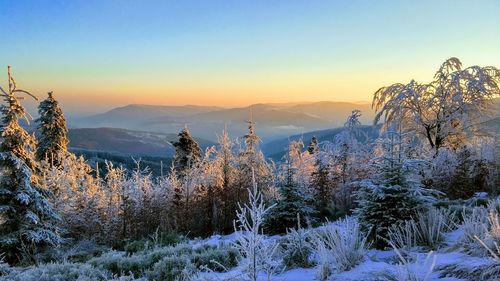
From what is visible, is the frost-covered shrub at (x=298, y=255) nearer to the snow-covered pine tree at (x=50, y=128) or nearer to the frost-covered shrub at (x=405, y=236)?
the frost-covered shrub at (x=405, y=236)

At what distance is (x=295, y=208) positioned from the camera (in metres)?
9.31

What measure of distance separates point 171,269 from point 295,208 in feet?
12.9

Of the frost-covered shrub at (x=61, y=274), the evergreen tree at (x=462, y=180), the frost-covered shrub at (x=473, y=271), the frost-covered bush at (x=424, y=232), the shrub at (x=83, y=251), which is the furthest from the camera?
the evergreen tree at (x=462, y=180)

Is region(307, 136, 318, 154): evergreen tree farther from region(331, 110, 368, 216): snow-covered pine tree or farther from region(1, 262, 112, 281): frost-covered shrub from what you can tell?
region(1, 262, 112, 281): frost-covered shrub

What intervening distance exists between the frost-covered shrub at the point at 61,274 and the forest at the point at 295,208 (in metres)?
0.03

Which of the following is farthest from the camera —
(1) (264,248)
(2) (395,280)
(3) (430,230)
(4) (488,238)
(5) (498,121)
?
(5) (498,121)

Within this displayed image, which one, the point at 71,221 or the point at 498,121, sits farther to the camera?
the point at 498,121

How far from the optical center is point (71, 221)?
11625 mm

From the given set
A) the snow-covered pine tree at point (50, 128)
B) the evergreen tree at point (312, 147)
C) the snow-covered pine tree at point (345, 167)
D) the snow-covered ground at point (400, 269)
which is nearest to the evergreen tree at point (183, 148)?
the snow-covered pine tree at point (50, 128)

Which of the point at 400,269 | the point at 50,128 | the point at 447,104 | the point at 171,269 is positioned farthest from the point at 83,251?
the point at 50,128

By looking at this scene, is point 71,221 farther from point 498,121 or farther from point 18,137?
point 498,121

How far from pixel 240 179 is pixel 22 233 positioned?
6167 millimetres

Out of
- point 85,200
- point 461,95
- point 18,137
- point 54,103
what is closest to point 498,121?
point 461,95

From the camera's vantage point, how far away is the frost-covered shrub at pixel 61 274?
5.81m
